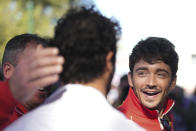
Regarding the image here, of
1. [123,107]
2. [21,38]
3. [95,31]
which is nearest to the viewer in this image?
[95,31]

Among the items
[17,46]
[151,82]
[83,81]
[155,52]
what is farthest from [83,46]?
[155,52]

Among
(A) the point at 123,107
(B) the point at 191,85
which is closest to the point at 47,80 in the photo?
(A) the point at 123,107

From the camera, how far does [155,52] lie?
3.62 meters

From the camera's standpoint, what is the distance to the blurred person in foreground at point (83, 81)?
5.59 feet

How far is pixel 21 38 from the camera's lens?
3168mm

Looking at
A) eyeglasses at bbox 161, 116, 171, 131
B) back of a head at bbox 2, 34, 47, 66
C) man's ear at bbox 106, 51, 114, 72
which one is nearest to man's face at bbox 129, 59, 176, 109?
eyeglasses at bbox 161, 116, 171, 131

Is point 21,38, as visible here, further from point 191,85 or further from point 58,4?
point 58,4

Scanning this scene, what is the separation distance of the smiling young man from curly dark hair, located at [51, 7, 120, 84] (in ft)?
5.34

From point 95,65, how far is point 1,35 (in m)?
25.8

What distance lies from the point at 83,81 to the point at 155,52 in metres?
1.86

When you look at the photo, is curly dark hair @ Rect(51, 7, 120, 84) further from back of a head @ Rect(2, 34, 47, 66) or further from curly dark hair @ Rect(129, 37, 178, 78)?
curly dark hair @ Rect(129, 37, 178, 78)

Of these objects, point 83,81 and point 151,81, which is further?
point 151,81

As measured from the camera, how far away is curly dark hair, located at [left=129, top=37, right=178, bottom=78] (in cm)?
360

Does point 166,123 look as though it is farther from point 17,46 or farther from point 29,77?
point 29,77
